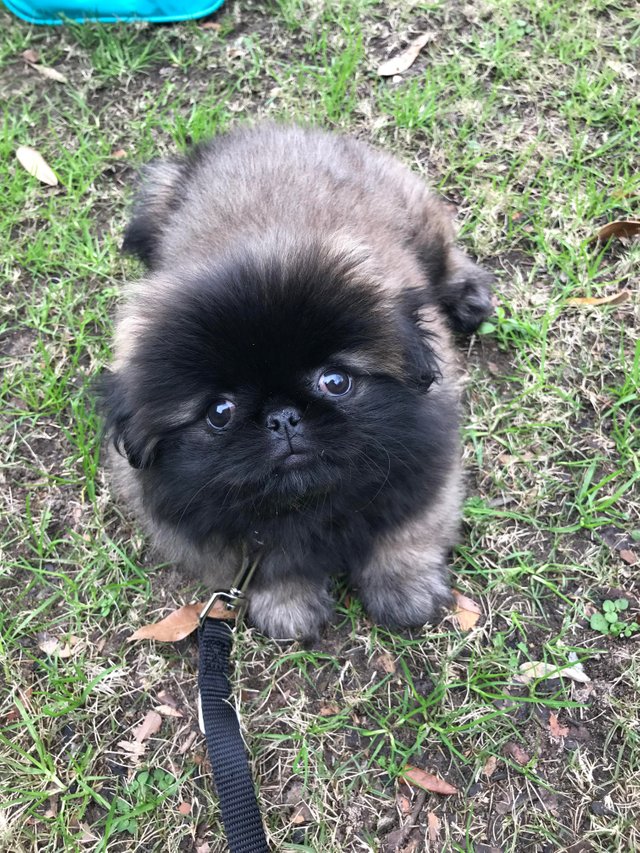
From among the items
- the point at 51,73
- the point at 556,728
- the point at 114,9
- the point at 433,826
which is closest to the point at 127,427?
the point at 433,826

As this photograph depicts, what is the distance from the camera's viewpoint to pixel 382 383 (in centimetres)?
187

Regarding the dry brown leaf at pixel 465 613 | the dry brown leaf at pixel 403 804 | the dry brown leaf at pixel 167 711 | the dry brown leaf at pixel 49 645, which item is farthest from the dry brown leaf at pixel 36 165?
the dry brown leaf at pixel 403 804

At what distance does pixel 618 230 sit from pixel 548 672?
195 centimetres

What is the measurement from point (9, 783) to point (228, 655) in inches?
31.7

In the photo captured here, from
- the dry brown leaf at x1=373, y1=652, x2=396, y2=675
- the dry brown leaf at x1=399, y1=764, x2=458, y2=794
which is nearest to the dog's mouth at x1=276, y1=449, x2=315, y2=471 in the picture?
the dry brown leaf at x1=373, y1=652, x2=396, y2=675

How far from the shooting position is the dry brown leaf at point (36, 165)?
134 inches

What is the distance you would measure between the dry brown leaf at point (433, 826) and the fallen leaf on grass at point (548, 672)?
51 cm

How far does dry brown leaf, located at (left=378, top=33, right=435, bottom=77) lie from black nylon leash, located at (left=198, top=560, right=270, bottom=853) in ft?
9.02

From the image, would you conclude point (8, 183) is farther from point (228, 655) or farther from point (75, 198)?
point (228, 655)

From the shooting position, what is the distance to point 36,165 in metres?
3.44

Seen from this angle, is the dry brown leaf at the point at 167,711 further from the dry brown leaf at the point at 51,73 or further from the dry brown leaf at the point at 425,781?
the dry brown leaf at the point at 51,73

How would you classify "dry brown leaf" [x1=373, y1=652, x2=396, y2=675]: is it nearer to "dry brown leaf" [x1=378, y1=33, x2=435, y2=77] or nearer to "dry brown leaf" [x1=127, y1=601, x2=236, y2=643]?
"dry brown leaf" [x1=127, y1=601, x2=236, y2=643]

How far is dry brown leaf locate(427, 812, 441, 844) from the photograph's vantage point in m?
2.07

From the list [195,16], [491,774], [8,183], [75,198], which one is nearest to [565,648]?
[491,774]
